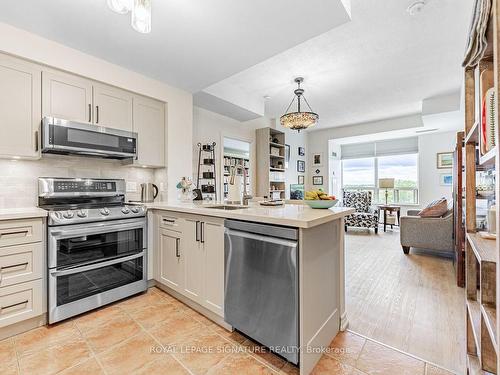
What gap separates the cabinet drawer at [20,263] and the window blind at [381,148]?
7620 millimetres

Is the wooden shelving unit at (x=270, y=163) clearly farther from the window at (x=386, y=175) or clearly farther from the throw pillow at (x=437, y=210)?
the window at (x=386, y=175)

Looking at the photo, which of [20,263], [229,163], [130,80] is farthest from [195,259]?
[229,163]

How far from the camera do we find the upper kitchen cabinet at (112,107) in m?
2.49

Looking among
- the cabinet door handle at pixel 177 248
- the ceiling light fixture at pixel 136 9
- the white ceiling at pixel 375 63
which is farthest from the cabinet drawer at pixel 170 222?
the white ceiling at pixel 375 63

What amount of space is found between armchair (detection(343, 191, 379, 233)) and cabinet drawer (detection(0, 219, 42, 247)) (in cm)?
553

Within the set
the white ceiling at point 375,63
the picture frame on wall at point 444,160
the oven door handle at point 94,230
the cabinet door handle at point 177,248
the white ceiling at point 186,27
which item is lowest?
the cabinet door handle at point 177,248

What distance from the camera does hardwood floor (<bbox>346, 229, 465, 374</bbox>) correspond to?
1665 millimetres

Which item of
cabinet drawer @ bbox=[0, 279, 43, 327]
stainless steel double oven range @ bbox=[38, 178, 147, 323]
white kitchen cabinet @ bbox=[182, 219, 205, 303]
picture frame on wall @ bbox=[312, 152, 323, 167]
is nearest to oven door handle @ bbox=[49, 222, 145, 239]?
stainless steel double oven range @ bbox=[38, 178, 147, 323]

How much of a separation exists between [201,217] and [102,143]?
130cm

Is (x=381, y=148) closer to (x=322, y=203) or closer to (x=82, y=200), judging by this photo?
(x=322, y=203)

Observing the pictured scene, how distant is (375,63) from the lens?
331 centimetres

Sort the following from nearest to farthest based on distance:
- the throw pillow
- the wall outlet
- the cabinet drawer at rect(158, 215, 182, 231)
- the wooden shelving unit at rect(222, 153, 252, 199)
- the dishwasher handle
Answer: the dishwasher handle, the cabinet drawer at rect(158, 215, 182, 231), the wall outlet, the throw pillow, the wooden shelving unit at rect(222, 153, 252, 199)

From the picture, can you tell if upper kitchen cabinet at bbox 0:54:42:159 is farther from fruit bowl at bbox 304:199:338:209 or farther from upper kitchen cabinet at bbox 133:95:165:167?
fruit bowl at bbox 304:199:338:209

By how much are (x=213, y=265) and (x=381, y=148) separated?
6861mm
